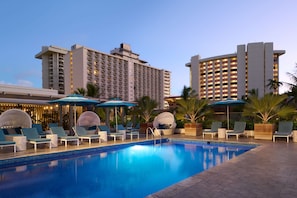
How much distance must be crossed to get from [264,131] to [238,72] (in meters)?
62.8

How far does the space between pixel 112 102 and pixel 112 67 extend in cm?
5961

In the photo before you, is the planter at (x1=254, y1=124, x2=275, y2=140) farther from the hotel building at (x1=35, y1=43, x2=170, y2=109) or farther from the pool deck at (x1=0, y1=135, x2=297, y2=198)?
the hotel building at (x1=35, y1=43, x2=170, y2=109)

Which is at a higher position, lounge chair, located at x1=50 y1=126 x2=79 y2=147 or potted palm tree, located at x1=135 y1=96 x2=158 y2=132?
potted palm tree, located at x1=135 y1=96 x2=158 y2=132

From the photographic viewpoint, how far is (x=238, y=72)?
69.1 meters

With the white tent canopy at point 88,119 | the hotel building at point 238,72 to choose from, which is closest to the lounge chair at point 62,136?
the white tent canopy at point 88,119

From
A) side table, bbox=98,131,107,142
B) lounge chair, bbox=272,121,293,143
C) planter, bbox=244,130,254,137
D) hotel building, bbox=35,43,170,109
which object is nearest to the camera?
lounge chair, bbox=272,121,293,143

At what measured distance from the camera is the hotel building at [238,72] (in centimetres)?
6374

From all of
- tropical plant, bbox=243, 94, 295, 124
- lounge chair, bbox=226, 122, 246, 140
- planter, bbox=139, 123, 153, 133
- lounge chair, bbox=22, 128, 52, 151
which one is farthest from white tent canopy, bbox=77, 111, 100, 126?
tropical plant, bbox=243, 94, 295, 124

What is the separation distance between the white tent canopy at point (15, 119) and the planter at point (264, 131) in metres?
11.5

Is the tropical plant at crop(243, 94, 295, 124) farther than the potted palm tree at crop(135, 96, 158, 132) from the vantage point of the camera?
No

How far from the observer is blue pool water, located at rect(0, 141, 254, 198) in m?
5.11

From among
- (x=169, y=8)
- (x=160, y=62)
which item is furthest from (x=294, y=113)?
(x=160, y=62)

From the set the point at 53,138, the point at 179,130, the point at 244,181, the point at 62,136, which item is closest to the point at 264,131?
Answer: the point at 179,130

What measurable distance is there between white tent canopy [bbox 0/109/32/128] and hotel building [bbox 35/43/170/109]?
4479 centimetres
